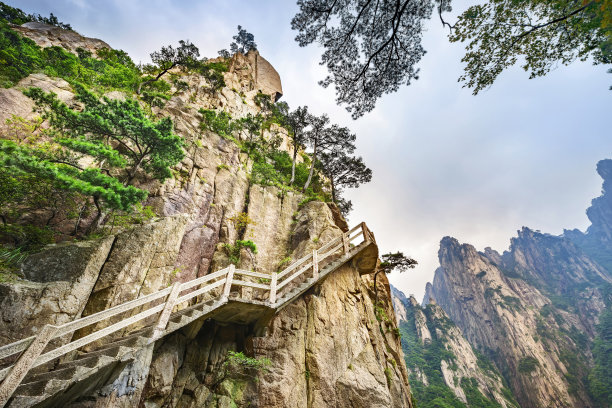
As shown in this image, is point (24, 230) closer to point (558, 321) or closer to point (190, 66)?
point (190, 66)

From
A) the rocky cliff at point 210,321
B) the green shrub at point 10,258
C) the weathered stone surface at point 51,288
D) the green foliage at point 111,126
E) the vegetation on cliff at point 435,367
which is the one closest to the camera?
the weathered stone surface at point 51,288

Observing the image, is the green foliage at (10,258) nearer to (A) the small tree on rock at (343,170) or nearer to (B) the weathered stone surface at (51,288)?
(B) the weathered stone surface at (51,288)

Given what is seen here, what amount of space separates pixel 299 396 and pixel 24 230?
9434 millimetres

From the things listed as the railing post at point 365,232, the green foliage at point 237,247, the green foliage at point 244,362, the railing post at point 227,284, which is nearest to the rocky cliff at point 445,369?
the railing post at point 365,232

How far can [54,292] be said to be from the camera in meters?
5.75

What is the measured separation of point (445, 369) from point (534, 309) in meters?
37.1

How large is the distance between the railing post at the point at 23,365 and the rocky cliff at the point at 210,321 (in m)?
1.17

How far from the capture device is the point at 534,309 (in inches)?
2758

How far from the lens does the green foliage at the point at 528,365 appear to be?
52844mm

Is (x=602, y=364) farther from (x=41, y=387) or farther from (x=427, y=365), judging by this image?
(x=41, y=387)

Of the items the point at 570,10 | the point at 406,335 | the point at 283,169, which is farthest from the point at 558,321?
the point at 570,10

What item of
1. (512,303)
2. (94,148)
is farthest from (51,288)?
(512,303)

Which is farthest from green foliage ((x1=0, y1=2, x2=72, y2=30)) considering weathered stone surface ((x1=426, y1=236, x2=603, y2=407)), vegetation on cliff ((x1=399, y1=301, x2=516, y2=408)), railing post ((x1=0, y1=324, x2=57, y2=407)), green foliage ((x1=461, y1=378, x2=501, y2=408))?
weathered stone surface ((x1=426, y1=236, x2=603, y2=407))

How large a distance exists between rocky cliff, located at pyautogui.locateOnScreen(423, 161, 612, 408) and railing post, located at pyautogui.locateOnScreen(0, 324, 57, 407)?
75.9m
